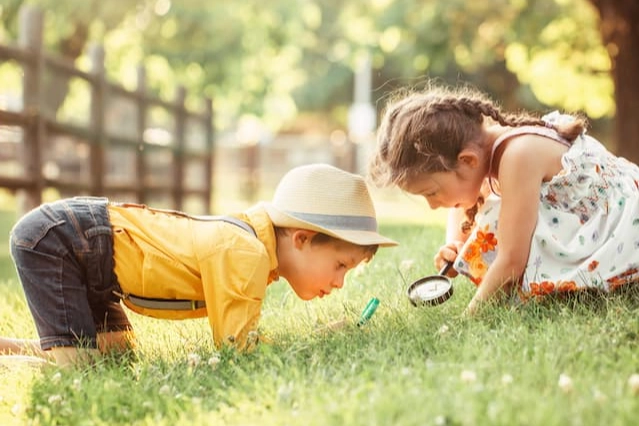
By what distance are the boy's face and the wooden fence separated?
14.1 ft

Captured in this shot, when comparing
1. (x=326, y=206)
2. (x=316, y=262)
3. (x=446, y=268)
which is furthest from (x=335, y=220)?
(x=446, y=268)

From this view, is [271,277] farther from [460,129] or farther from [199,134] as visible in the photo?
[199,134]

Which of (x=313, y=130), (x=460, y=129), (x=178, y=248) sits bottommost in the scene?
(x=313, y=130)

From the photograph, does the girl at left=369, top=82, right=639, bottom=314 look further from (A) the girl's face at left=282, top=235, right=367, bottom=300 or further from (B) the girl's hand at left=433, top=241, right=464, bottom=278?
(A) the girl's face at left=282, top=235, right=367, bottom=300

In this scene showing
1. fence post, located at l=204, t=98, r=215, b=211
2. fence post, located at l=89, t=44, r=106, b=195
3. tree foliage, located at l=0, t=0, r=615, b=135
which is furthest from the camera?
fence post, located at l=204, t=98, r=215, b=211

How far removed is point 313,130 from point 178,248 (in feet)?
141

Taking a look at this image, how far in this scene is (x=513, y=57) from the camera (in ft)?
62.0

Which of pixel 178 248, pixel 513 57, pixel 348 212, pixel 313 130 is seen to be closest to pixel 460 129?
pixel 348 212

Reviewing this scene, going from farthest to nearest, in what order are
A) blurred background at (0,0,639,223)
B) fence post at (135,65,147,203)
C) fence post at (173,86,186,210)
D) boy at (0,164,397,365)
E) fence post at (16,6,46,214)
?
fence post at (173,86,186,210) < fence post at (135,65,147,203) < blurred background at (0,0,639,223) < fence post at (16,6,46,214) < boy at (0,164,397,365)

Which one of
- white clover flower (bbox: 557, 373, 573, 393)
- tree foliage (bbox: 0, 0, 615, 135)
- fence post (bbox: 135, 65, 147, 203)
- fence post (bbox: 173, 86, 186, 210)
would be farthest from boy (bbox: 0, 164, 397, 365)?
fence post (bbox: 173, 86, 186, 210)

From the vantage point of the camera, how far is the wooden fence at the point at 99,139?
7.32 m

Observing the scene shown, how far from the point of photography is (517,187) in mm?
3150

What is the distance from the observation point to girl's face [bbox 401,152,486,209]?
3273mm

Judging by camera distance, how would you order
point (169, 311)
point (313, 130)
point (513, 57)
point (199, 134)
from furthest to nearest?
point (313, 130) < point (513, 57) < point (199, 134) < point (169, 311)
